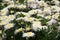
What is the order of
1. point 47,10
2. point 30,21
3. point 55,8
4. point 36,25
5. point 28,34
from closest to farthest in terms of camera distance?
point 28,34
point 36,25
point 30,21
point 47,10
point 55,8

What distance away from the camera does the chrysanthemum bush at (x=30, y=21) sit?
4.24 m

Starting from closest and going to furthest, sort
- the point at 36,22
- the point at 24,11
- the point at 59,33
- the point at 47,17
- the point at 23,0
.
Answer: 1. the point at 59,33
2. the point at 36,22
3. the point at 47,17
4. the point at 24,11
5. the point at 23,0

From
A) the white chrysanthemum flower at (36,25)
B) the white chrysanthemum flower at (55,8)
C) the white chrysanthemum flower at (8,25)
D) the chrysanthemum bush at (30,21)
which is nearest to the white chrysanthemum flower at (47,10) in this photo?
the chrysanthemum bush at (30,21)

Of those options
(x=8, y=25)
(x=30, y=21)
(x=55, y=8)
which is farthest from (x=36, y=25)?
(x=55, y=8)

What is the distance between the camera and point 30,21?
4500 mm

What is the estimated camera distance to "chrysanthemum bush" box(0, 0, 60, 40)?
13.9 ft

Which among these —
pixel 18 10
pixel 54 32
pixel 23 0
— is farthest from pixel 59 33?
pixel 23 0

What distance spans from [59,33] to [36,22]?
1.65 ft

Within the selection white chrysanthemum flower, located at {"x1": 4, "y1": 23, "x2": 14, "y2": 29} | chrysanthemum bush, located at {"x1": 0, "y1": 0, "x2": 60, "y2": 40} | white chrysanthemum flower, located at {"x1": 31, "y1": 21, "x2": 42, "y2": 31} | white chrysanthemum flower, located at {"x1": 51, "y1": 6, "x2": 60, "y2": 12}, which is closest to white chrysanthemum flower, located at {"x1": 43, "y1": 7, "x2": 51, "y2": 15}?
chrysanthemum bush, located at {"x1": 0, "y1": 0, "x2": 60, "y2": 40}

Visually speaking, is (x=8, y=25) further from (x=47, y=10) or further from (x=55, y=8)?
(x=55, y=8)

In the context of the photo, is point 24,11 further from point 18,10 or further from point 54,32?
point 54,32

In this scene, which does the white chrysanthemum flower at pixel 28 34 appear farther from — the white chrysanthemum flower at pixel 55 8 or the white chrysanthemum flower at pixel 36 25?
the white chrysanthemum flower at pixel 55 8

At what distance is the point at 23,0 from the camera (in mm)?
5801

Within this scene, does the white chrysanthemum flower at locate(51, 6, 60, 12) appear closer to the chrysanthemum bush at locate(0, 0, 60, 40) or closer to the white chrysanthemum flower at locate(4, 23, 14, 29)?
the chrysanthemum bush at locate(0, 0, 60, 40)
